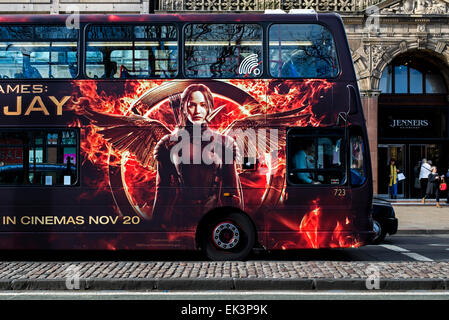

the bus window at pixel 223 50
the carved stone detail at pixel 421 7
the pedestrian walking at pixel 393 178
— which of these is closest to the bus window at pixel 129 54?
the bus window at pixel 223 50

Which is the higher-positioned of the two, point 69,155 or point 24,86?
point 24,86

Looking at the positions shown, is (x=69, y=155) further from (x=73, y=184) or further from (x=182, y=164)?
(x=182, y=164)

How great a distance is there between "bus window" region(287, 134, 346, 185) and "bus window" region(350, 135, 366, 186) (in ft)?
0.55

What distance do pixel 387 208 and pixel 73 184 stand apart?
6.56 meters

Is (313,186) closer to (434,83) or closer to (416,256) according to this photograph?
(416,256)

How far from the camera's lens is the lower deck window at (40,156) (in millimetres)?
8773

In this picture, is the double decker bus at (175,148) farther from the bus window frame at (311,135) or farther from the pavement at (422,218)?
the pavement at (422,218)

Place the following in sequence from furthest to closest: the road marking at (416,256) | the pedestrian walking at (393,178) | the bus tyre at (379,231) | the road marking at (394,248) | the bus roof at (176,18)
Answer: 1. the pedestrian walking at (393,178)
2. the bus tyre at (379,231)
3. the road marking at (394,248)
4. the road marking at (416,256)
5. the bus roof at (176,18)

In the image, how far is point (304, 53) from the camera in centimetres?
884

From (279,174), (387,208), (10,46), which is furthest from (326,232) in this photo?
(10,46)

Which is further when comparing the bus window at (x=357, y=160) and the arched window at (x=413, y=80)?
the arched window at (x=413, y=80)

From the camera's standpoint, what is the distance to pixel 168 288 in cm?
653

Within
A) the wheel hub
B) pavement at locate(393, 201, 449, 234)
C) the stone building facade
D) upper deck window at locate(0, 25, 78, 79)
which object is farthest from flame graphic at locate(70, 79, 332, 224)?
the stone building facade

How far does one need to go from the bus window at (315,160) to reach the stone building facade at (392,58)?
13631 millimetres
